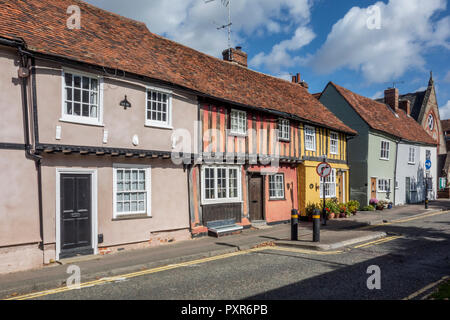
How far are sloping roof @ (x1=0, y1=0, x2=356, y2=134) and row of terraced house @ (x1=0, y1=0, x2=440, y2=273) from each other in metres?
0.07

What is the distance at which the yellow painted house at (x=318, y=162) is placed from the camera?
59.1ft

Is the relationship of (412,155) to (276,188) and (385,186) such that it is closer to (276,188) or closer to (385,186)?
(385,186)

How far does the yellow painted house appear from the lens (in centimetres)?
1802

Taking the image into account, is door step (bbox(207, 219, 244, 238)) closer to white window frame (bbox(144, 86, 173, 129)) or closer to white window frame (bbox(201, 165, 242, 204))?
white window frame (bbox(201, 165, 242, 204))

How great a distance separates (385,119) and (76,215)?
81.7ft

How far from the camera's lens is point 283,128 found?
17.0 m

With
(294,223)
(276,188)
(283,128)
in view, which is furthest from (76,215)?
(283,128)

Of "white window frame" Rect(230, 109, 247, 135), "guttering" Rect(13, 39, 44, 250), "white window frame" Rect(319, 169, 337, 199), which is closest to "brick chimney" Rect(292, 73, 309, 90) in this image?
"white window frame" Rect(319, 169, 337, 199)

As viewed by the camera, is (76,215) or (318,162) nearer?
(76,215)

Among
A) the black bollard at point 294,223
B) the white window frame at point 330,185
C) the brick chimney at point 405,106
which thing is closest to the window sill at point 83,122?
the black bollard at point 294,223

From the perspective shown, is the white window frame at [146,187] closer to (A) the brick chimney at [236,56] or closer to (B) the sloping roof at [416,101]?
(A) the brick chimney at [236,56]
